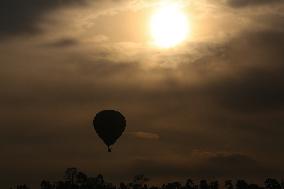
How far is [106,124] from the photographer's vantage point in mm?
168875

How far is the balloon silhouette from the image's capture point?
167125mm

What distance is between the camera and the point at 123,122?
169125mm

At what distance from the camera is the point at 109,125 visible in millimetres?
168625

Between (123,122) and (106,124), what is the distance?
305 centimetres

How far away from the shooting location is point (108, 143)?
166 m

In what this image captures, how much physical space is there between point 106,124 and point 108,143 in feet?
14.0

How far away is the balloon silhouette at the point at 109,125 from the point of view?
167125 millimetres
